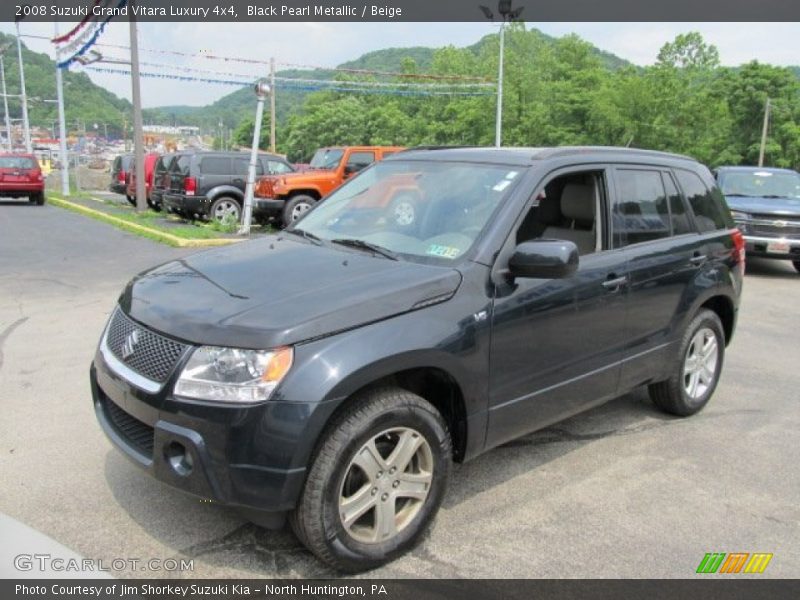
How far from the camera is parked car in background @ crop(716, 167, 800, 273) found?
1093cm

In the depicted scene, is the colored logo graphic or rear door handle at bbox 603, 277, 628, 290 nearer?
the colored logo graphic

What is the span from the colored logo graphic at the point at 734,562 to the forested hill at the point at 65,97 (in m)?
66.2

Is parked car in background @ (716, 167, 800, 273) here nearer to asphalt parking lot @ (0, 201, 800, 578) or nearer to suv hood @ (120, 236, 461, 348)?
asphalt parking lot @ (0, 201, 800, 578)

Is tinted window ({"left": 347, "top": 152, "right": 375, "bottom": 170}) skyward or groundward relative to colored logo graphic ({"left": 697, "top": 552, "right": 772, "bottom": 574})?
skyward

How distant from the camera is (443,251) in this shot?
344 cm

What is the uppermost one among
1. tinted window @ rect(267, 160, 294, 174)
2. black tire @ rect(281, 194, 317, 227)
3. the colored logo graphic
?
tinted window @ rect(267, 160, 294, 174)

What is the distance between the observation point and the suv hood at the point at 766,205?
36.0ft

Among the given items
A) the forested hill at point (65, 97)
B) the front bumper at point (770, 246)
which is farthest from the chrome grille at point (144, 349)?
the forested hill at point (65, 97)

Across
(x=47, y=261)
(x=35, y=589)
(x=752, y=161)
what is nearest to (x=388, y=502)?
(x=35, y=589)

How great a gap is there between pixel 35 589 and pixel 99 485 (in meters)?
1.80

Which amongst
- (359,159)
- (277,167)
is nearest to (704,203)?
(359,159)

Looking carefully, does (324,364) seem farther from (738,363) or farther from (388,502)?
(738,363)

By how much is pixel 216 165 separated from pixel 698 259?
46.0ft

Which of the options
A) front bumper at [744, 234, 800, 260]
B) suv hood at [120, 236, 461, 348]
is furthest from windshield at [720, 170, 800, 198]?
suv hood at [120, 236, 461, 348]
